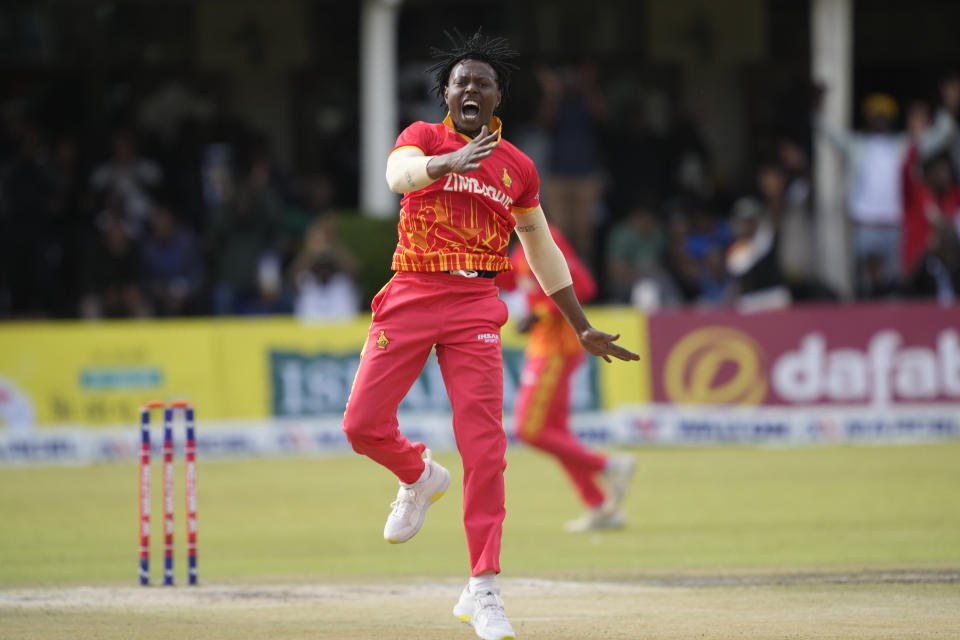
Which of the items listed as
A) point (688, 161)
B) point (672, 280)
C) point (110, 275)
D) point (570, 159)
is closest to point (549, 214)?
point (570, 159)

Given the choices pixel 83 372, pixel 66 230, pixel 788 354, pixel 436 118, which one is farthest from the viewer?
pixel 436 118

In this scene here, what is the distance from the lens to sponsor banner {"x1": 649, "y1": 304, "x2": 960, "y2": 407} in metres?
18.1

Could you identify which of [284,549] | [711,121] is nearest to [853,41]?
[711,121]

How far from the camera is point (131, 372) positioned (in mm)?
17547

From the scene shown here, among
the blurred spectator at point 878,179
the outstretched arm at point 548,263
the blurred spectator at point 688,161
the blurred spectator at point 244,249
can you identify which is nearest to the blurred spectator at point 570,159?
the blurred spectator at point 688,161

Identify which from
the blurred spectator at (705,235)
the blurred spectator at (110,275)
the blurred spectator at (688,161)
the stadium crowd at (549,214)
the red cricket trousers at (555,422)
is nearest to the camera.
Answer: the red cricket trousers at (555,422)

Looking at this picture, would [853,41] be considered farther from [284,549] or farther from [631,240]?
[284,549]

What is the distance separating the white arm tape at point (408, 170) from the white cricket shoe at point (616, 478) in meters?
5.40

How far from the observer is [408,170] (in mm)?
6934

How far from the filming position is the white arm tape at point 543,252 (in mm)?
7648

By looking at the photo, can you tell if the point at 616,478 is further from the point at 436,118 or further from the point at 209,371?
the point at 436,118

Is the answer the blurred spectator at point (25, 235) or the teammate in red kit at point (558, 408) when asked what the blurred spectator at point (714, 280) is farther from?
the blurred spectator at point (25, 235)

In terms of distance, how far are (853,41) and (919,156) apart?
6432mm

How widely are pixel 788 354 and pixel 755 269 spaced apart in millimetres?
1198
